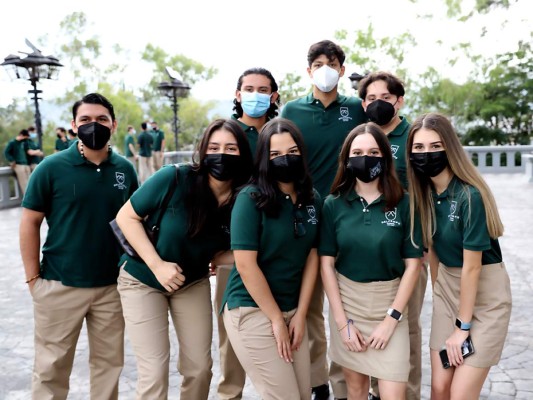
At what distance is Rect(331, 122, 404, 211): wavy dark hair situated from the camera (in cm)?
321

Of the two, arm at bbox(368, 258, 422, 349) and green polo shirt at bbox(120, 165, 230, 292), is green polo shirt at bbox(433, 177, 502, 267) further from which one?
green polo shirt at bbox(120, 165, 230, 292)

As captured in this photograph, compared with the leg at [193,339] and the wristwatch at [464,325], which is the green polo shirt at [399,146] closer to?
the wristwatch at [464,325]

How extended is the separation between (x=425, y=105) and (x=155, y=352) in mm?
26852

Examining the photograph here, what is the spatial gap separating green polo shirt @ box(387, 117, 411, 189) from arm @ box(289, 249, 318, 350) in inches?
38.1

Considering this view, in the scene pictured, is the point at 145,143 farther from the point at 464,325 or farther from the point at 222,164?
the point at 464,325

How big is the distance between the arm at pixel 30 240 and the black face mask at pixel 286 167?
4.86ft

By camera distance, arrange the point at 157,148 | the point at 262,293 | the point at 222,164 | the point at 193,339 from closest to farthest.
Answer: the point at 262,293 → the point at 222,164 → the point at 193,339 → the point at 157,148

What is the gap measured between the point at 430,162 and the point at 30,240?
96.1 inches

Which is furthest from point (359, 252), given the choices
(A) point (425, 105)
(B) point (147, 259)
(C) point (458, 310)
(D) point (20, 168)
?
(A) point (425, 105)

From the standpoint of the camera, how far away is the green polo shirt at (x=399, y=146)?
3.85 m

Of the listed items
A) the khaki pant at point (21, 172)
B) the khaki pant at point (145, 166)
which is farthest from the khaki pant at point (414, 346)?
the khaki pant at point (145, 166)

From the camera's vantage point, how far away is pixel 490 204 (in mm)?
3062

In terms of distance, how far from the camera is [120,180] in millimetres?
3561

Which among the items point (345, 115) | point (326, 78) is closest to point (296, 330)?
point (345, 115)
